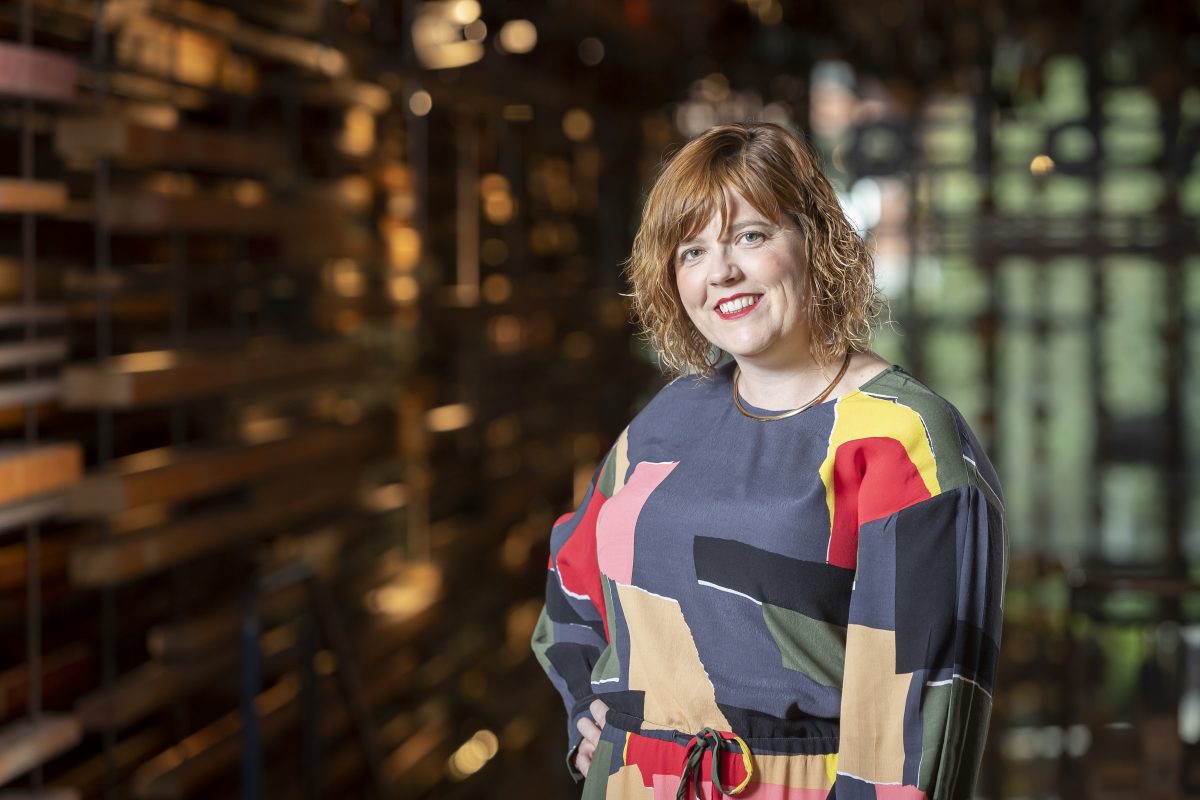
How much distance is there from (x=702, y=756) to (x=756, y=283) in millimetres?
410

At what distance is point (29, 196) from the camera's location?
1705 mm

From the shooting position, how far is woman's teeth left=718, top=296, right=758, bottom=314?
3.66ft

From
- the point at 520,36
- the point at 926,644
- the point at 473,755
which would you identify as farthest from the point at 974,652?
the point at 520,36

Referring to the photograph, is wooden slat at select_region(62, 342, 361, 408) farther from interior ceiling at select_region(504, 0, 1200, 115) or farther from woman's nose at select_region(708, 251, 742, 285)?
interior ceiling at select_region(504, 0, 1200, 115)

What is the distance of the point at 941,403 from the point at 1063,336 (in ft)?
11.1

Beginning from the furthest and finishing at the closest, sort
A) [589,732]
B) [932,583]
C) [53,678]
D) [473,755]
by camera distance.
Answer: [473,755] → [53,678] → [589,732] → [932,583]

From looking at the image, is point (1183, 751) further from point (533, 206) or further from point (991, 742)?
point (533, 206)

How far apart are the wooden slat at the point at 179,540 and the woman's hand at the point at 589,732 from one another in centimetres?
94

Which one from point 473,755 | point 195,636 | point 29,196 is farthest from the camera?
point 473,755

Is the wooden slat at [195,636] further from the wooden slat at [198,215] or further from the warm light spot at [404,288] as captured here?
the warm light spot at [404,288]

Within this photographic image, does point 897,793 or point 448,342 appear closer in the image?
point 897,793

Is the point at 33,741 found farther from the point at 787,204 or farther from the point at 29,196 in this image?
the point at 787,204

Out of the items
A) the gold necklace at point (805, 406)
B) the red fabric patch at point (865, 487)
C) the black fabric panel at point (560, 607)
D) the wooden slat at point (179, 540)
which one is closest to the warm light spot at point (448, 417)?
the wooden slat at point (179, 540)

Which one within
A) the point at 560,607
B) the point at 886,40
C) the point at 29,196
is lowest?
the point at 560,607
